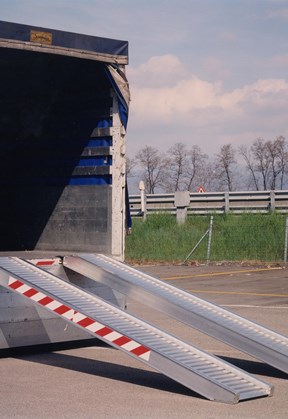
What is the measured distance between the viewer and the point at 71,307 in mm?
9391

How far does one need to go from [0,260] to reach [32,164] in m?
3.25

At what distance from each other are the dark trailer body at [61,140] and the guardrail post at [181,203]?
1922 centimetres

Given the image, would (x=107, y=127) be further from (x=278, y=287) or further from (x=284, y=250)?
(x=284, y=250)

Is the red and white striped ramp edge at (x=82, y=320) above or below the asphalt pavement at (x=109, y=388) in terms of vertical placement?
above

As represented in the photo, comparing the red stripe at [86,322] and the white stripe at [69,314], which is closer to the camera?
the red stripe at [86,322]

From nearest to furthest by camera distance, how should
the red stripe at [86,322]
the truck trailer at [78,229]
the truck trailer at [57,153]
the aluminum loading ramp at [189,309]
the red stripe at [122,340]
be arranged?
the red stripe at [122,340], the truck trailer at [78,229], the red stripe at [86,322], the aluminum loading ramp at [189,309], the truck trailer at [57,153]

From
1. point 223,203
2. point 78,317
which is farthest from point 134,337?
point 223,203

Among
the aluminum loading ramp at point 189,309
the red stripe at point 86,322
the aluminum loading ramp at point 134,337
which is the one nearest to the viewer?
the aluminum loading ramp at point 134,337

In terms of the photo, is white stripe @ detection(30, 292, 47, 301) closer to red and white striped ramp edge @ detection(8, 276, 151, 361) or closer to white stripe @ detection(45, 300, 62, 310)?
red and white striped ramp edge @ detection(8, 276, 151, 361)

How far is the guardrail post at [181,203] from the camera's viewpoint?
33219 millimetres

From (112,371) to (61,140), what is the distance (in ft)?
14.2

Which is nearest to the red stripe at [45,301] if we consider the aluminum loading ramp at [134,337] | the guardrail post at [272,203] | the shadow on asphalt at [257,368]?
the aluminum loading ramp at [134,337]

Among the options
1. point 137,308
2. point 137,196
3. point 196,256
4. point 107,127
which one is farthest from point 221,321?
point 137,196

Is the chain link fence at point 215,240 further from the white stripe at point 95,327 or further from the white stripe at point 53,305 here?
the white stripe at point 95,327
